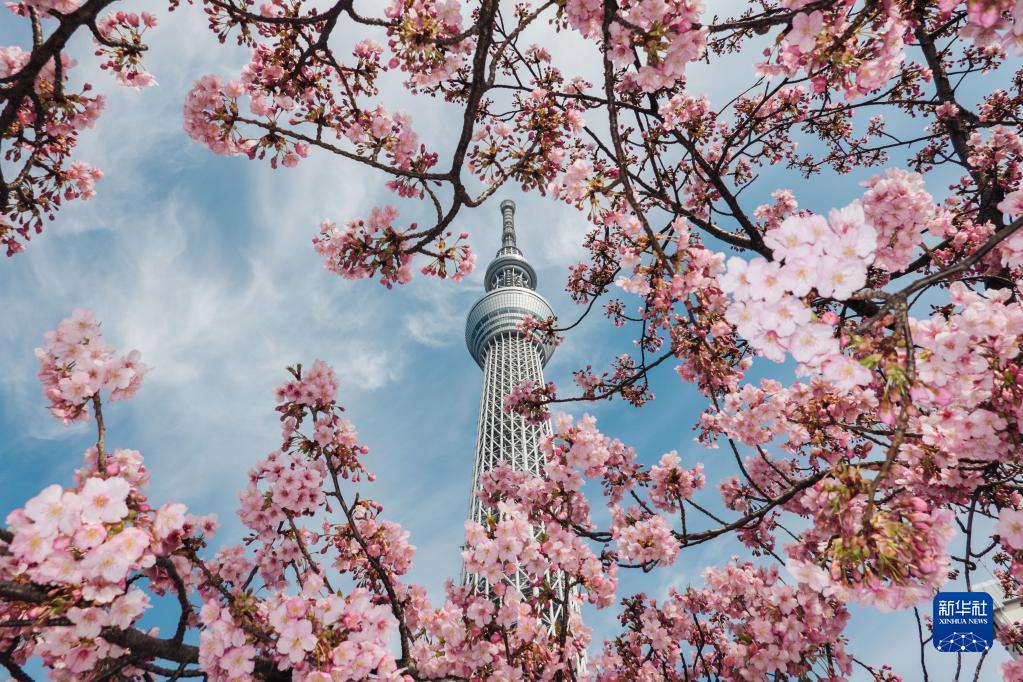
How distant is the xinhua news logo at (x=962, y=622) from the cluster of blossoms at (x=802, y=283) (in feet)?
11.2

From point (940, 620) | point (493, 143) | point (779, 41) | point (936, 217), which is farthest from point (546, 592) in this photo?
point (936, 217)

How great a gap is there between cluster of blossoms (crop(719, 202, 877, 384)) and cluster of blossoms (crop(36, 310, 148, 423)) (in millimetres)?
2941

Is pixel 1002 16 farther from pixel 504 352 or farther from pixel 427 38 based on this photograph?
pixel 504 352

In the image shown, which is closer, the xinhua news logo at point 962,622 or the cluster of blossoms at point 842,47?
the cluster of blossoms at point 842,47

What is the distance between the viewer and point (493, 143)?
393 centimetres

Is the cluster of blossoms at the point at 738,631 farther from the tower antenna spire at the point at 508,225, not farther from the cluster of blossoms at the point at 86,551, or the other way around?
the tower antenna spire at the point at 508,225

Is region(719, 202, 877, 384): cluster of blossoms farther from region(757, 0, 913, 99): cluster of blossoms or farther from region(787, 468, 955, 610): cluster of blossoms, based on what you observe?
region(757, 0, 913, 99): cluster of blossoms

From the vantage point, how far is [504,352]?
174 ft

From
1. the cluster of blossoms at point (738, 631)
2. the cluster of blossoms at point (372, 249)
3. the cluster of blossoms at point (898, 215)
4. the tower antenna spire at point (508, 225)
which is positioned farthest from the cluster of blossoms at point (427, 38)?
the tower antenna spire at point (508, 225)

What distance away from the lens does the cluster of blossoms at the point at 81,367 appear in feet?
8.74

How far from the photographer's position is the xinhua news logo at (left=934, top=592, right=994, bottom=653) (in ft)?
12.0

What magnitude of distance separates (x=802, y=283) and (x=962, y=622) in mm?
3812

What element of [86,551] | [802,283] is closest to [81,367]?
[86,551]

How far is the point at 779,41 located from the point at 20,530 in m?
4.23
